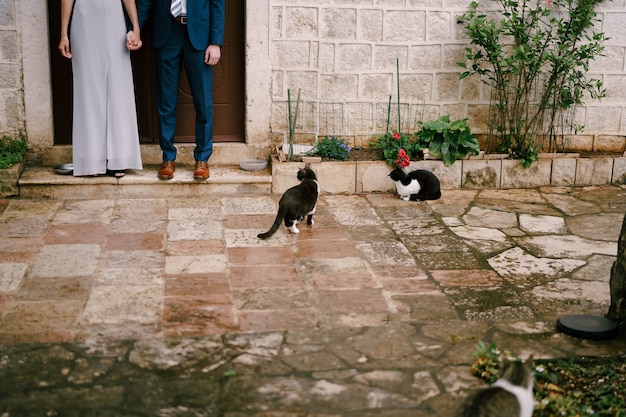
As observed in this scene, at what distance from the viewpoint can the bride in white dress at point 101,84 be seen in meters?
6.44

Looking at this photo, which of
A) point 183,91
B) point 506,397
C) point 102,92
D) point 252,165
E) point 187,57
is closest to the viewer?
point 506,397

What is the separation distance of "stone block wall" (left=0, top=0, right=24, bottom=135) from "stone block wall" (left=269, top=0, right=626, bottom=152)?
216 centimetres

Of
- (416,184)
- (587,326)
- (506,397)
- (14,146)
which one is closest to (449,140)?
(416,184)

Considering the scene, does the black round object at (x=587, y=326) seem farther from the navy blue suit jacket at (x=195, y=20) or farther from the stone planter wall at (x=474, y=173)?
the navy blue suit jacket at (x=195, y=20)

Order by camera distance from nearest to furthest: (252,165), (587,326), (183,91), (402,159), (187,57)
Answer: (587,326)
(187,57)
(402,159)
(252,165)
(183,91)

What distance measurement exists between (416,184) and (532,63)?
1.56m

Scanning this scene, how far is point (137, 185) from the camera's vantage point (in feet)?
22.2

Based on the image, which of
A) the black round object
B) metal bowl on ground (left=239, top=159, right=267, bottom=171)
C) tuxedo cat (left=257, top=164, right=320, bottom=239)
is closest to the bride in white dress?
metal bowl on ground (left=239, top=159, right=267, bottom=171)

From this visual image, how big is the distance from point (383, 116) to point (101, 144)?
2.55m

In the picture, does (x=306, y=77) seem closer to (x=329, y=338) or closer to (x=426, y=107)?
(x=426, y=107)

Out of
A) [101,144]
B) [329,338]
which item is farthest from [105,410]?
[101,144]

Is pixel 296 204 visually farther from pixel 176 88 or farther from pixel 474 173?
pixel 474 173

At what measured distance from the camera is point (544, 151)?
25.3 ft

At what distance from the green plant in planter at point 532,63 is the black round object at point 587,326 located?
3.09 m
